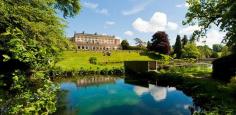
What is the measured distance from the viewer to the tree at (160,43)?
83.8 meters

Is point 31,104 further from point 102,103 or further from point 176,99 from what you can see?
point 176,99

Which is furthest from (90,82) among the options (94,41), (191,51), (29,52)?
(94,41)

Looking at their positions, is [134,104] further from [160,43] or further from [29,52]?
[160,43]

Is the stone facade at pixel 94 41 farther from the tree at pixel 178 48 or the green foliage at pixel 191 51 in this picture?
the green foliage at pixel 191 51

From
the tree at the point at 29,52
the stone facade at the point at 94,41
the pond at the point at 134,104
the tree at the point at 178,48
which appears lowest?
the pond at the point at 134,104

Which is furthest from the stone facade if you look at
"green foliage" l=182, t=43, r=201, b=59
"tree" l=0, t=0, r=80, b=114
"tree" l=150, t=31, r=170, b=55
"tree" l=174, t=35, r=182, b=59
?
"tree" l=0, t=0, r=80, b=114

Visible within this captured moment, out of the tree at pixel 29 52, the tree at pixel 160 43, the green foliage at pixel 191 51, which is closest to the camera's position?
the tree at pixel 29 52

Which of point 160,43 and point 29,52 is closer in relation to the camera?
point 29,52

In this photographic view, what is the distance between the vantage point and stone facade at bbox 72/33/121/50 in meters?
122

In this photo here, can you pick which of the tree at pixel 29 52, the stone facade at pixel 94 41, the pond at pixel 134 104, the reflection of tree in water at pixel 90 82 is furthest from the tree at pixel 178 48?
the tree at pixel 29 52

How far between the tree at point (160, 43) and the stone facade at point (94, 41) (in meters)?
43.7

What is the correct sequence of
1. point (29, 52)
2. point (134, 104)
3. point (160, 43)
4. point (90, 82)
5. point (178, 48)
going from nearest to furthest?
1. point (29, 52)
2. point (134, 104)
3. point (90, 82)
4. point (160, 43)
5. point (178, 48)

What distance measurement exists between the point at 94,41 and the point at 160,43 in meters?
53.8

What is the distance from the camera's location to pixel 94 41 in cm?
13200
